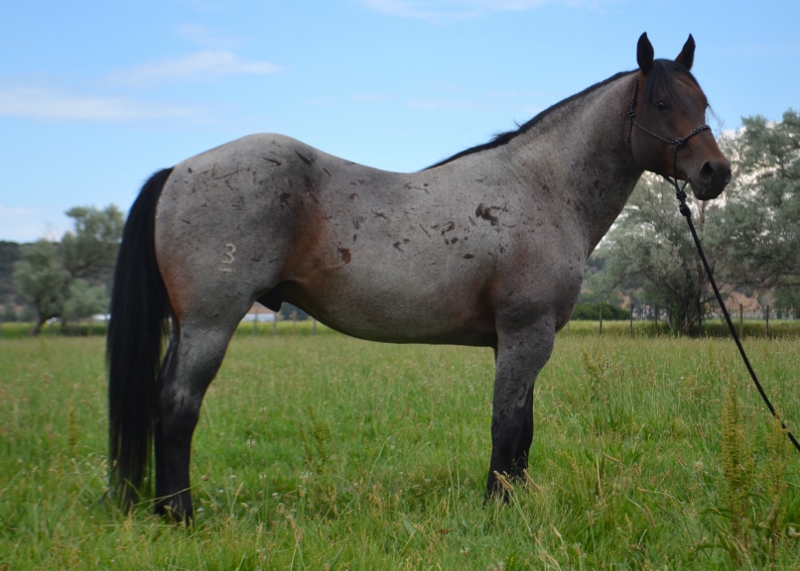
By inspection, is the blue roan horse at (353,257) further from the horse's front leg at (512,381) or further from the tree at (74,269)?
the tree at (74,269)

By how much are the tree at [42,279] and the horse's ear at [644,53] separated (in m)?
53.3

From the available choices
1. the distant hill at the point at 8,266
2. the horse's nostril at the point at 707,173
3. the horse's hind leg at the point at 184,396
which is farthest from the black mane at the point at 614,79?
the distant hill at the point at 8,266

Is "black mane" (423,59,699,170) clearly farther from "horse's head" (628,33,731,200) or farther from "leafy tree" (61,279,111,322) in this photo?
"leafy tree" (61,279,111,322)

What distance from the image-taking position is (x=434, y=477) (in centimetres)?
429

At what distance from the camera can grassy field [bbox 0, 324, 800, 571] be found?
9.27 feet

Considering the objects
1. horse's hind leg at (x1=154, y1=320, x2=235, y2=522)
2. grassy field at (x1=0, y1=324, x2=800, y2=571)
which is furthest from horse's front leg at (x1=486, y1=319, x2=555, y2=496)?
horse's hind leg at (x1=154, y1=320, x2=235, y2=522)

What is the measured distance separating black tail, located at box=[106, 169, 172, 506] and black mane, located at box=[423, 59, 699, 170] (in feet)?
6.53

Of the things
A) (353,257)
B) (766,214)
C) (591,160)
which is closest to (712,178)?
(591,160)

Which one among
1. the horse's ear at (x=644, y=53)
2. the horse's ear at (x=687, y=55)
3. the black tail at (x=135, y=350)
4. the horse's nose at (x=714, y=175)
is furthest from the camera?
the horse's ear at (x=687, y=55)

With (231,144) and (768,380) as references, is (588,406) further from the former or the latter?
(231,144)

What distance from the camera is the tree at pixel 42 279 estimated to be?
4775cm

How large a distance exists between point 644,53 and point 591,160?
762 mm

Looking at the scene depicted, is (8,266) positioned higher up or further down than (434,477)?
higher up

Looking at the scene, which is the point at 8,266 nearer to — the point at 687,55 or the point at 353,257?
the point at 353,257
